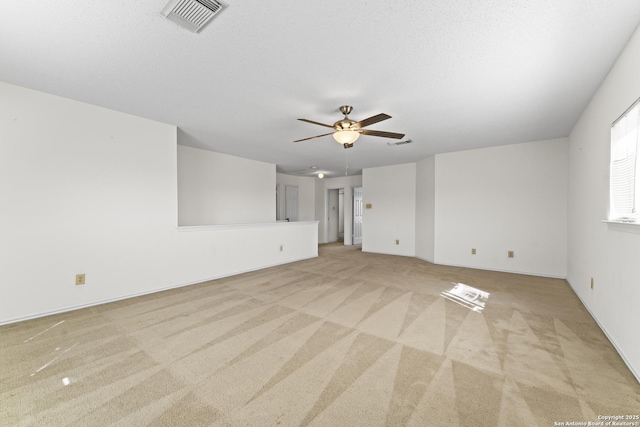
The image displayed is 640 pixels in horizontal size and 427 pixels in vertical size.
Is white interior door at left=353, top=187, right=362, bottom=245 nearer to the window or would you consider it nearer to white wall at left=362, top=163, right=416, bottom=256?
Answer: white wall at left=362, top=163, right=416, bottom=256

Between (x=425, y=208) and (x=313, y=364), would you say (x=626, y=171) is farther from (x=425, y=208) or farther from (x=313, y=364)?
(x=425, y=208)

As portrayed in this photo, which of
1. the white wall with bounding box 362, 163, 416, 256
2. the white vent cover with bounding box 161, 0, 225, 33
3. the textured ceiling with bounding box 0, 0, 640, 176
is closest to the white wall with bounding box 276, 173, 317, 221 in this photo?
the white wall with bounding box 362, 163, 416, 256

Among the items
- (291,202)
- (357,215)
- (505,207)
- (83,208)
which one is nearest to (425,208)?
(505,207)

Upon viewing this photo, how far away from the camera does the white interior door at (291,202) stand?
8.07m

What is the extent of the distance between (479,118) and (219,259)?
4624 mm

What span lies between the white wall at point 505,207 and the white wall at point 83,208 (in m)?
5.08

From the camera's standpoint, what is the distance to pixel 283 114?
3.19 meters

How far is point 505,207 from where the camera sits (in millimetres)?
4695

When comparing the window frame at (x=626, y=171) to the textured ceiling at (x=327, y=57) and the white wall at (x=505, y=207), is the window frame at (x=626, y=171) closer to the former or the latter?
the textured ceiling at (x=327, y=57)

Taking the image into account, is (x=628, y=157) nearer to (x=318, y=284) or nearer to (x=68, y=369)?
(x=318, y=284)

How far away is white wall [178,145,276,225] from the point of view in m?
5.06

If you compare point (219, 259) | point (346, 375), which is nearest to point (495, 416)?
point (346, 375)

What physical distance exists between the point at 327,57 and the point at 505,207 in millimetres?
4634

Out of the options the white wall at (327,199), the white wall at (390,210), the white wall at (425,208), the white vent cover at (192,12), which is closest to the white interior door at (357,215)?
the white wall at (327,199)
